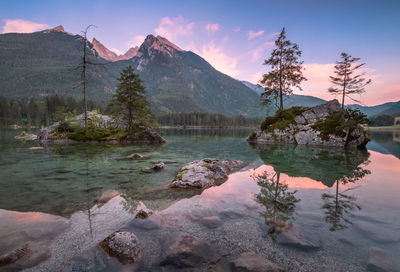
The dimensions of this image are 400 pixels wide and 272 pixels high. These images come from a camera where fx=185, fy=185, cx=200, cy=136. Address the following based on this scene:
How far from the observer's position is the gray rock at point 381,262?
12.2ft

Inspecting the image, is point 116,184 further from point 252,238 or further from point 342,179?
point 342,179

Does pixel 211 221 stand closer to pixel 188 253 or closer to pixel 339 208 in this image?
pixel 188 253

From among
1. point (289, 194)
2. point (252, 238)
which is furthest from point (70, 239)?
point (289, 194)

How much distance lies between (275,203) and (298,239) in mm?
2471

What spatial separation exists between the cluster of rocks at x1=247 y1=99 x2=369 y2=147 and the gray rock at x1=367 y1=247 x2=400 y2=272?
95.5ft

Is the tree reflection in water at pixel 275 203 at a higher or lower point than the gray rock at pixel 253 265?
lower

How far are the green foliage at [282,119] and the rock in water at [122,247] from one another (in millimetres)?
34167

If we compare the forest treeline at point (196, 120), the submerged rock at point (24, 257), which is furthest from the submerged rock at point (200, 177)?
the forest treeline at point (196, 120)

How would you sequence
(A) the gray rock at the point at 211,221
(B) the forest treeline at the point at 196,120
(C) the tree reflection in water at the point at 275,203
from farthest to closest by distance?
(B) the forest treeline at the point at 196,120 < (A) the gray rock at the point at 211,221 < (C) the tree reflection in water at the point at 275,203

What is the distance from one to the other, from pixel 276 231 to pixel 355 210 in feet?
12.1

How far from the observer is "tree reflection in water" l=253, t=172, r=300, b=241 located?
5.50 metres

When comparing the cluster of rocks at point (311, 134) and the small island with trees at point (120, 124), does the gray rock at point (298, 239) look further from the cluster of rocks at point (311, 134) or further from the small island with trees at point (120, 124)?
the cluster of rocks at point (311, 134)

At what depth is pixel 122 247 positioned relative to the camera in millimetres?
4207

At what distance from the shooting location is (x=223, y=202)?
737 cm
